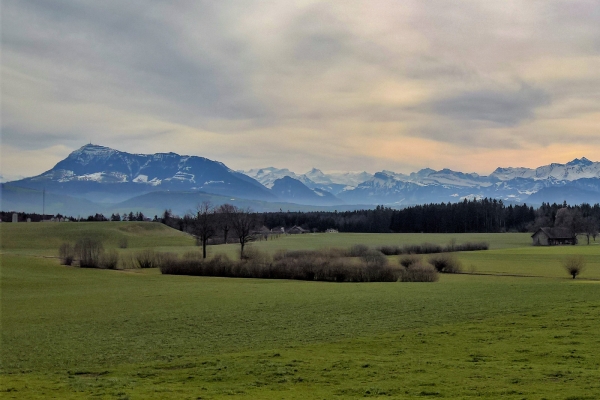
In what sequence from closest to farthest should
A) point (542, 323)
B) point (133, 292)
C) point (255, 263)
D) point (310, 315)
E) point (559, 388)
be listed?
point (559, 388) → point (542, 323) → point (310, 315) → point (133, 292) → point (255, 263)

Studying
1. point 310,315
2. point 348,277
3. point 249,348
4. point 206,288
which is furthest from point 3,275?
point 249,348

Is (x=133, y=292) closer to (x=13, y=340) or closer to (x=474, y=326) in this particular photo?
(x=13, y=340)

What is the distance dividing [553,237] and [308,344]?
129 metres

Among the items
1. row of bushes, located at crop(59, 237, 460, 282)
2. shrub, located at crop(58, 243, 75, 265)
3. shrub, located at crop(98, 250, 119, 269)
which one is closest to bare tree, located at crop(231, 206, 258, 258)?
row of bushes, located at crop(59, 237, 460, 282)

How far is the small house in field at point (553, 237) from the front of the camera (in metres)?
134

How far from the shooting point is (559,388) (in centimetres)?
1410

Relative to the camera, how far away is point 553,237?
13400 cm

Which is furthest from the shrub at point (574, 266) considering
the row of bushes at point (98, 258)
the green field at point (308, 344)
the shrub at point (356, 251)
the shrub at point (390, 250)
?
the row of bushes at point (98, 258)

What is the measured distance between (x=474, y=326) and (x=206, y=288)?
30.3 m

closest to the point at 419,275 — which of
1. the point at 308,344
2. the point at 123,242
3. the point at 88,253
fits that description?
the point at 308,344

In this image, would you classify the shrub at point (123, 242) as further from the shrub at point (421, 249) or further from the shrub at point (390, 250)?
the shrub at point (421, 249)

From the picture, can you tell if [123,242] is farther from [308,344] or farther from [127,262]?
[308,344]

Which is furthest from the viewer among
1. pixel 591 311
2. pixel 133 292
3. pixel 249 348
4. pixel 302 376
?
pixel 133 292

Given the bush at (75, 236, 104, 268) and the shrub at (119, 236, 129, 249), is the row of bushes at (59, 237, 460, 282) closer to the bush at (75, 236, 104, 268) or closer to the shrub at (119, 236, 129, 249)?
the bush at (75, 236, 104, 268)
